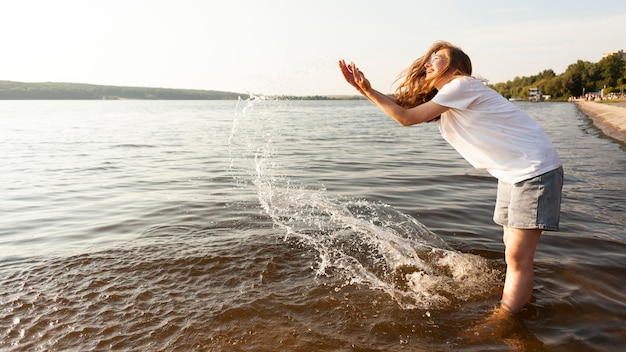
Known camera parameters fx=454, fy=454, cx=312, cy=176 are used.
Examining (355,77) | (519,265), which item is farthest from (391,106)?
(519,265)

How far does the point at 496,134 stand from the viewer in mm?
3477

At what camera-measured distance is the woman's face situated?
3704 mm

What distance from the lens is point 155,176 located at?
40.5ft

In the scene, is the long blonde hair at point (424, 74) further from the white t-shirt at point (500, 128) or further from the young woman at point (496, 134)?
the white t-shirt at point (500, 128)

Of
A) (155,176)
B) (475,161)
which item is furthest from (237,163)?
(475,161)

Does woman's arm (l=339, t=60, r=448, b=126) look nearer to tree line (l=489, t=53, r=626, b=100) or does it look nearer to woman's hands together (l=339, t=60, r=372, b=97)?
woman's hands together (l=339, t=60, r=372, b=97)

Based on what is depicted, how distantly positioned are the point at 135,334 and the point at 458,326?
2.80 metres

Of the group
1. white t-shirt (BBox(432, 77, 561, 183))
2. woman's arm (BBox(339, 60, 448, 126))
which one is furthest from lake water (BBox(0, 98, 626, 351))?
woman's arm (BBox(339, 60, 448, 126))

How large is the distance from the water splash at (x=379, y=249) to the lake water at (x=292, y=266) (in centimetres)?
3

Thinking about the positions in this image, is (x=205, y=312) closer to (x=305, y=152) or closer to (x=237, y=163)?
(x=237, y=163)

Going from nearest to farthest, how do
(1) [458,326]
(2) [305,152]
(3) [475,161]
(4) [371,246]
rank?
1. (3) [475,161]
2. (1) [458,326]
3. (4) [371,246]
4. (2) [305,152]

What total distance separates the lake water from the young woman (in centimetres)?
103

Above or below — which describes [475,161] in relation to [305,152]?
above

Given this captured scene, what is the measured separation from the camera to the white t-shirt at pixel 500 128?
3.37 metres
